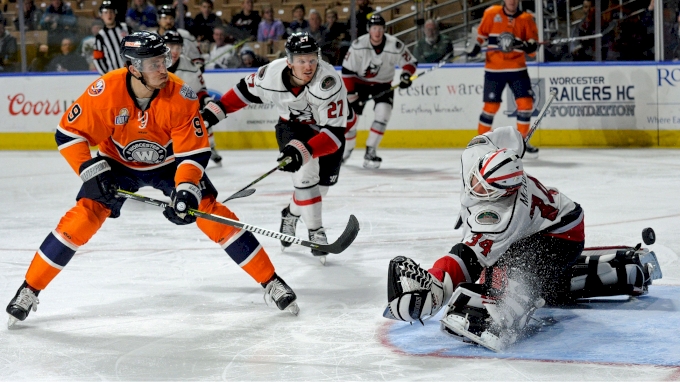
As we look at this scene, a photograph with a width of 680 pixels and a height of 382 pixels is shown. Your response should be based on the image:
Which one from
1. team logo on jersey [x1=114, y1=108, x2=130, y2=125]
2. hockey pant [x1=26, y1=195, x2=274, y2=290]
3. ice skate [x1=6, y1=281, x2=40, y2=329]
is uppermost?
team logo on jersey [x1=114, y1=108, x2=130, y2=125]

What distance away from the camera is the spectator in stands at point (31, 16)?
10.0 meters

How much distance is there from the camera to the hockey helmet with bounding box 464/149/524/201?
9.93 feet

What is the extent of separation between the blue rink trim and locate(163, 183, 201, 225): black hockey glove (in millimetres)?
791

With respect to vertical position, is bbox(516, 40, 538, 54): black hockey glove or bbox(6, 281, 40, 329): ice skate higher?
bbox(516, 40, 538, 54): black hockey glove

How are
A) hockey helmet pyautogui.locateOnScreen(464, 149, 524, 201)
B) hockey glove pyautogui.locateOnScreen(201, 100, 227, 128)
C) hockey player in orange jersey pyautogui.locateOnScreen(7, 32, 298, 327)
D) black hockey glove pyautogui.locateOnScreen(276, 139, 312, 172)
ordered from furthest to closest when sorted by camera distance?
hockey glove pyautogui.locateOnScreen(201, 100, 227, 128), black hockey glove pyautogui.locateOnScreen(276, 139, 312, 172), hockey player in orange jersey pyautogui.locateOnScreen(7, 32, 298, 327), hockey helmet pyautogui.locateOnScreen(464, 149, 524, 201)

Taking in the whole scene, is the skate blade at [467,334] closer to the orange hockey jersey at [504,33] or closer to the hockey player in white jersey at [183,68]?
→ the hockey player in white jersey at [183,68]

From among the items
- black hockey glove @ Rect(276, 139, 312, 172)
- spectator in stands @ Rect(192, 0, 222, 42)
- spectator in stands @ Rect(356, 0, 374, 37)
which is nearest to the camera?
black hockey glove @ Rect(276, 139, 312, 172)

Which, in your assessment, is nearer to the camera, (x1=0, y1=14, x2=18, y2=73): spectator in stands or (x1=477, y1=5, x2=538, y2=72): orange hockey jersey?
(x1=477, y1=5, x2=538, y2=72): orange hockey jersey

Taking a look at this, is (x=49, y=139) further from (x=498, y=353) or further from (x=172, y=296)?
(x=498, y=353)

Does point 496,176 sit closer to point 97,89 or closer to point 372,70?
point 97,89

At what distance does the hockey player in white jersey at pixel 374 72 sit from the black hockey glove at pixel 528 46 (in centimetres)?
90

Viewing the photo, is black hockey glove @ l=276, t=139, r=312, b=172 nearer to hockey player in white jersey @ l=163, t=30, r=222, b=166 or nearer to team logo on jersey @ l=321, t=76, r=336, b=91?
team logo on jersey @ l=321, t=76, r=336, b=91

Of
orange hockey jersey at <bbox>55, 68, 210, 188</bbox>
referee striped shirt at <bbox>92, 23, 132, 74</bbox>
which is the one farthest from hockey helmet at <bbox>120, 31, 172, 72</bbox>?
referee striped shirt at <bbox>92, 23, 132, 74</bbox>

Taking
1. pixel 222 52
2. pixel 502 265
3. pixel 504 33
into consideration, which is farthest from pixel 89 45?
pixel 502 265
